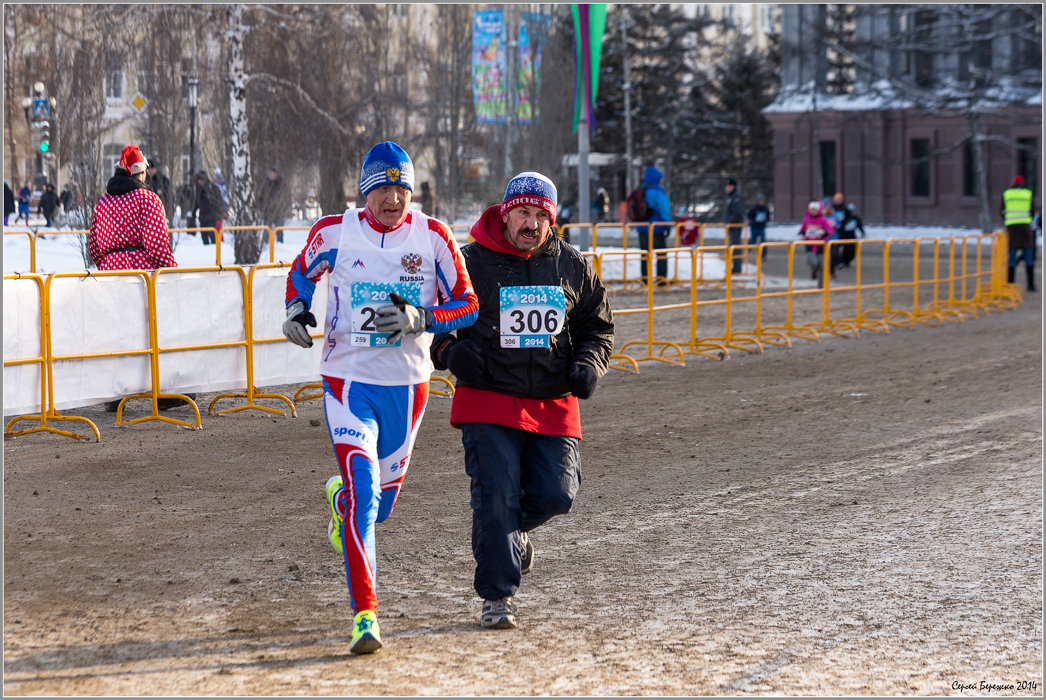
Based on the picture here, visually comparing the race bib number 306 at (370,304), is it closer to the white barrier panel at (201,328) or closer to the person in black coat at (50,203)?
the white barrier panel at (201,328)

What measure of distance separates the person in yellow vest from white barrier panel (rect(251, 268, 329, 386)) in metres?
13.9

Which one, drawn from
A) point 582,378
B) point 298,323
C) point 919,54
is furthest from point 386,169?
point 919,54

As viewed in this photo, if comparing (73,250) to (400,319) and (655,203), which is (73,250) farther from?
(400,319)

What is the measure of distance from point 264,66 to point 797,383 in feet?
59.2

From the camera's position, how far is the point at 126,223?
11.2m

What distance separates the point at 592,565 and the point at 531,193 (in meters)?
1.86

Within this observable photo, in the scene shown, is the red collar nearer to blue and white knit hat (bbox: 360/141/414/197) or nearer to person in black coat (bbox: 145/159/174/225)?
blue and white knit hat (bbox: 360/141/414/197)

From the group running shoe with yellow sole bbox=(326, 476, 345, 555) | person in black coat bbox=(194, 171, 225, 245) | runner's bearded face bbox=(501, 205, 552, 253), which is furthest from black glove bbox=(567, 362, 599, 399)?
person in black coat bbox=(194, 171, 225, 245)

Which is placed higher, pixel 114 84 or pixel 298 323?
pixel 114 84

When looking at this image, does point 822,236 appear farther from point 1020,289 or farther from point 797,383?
point 797,383

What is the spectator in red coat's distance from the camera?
11172 mm

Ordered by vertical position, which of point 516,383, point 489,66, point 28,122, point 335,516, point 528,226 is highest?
point 489,66

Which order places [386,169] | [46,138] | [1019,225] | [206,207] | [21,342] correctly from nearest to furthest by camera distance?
[386,169], [21,342], [46,138], [206,207], [1019,225]

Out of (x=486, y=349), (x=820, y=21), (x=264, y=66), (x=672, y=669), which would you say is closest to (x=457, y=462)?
(x=486, y=349)
